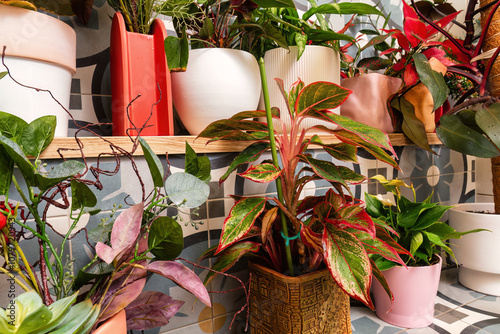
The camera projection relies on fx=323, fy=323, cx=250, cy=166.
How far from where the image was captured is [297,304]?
591mm

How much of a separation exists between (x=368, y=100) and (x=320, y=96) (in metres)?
0.47

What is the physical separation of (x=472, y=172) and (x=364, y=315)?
924mm

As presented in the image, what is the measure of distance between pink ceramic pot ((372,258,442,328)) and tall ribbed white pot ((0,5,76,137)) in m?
0.84

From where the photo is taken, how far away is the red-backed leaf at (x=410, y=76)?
94 centimetres

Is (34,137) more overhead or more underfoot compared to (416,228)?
more overhead

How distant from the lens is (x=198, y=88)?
0.72m

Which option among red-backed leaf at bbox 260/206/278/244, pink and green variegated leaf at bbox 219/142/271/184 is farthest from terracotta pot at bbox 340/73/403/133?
red-backed leaf at bbox 260/206/278/244

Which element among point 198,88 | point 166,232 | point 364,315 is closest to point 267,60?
point 198,88

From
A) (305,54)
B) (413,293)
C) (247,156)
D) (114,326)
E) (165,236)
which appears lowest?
(413,293)

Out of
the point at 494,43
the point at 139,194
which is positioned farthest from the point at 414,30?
the point at 139,194

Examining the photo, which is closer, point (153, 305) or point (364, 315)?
point (153, 305)

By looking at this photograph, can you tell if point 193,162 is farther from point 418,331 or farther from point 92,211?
point 418,331

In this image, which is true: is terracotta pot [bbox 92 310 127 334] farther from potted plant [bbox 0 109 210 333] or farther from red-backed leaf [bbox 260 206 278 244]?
red-backed leaf [bbox 260 206 278 244]

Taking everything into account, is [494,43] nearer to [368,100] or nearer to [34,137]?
[368,100]
